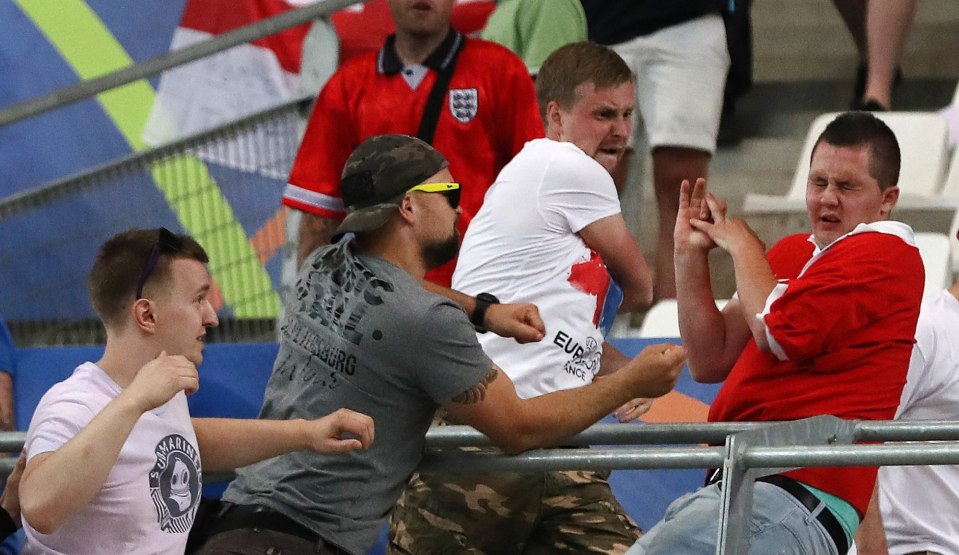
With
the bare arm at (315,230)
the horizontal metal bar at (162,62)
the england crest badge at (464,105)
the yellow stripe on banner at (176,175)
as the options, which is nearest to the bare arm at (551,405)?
the england crest badge at (464,105)

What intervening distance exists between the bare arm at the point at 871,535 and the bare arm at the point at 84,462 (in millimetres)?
1728

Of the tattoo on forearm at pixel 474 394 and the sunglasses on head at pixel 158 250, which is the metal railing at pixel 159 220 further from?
the tattoo on forearm at pixel 474 394

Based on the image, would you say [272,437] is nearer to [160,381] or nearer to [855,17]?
[160,381]

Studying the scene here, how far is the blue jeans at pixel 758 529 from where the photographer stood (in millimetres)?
Answer: 3262

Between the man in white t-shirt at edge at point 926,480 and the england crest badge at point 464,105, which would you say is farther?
the england crest badge at point 464,105

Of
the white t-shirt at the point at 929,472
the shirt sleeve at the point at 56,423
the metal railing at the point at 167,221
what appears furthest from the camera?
the metal railing at the point at 167,221

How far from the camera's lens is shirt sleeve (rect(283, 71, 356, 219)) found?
5582mm

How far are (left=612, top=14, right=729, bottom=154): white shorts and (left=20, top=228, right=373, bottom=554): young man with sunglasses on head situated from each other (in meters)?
3.03

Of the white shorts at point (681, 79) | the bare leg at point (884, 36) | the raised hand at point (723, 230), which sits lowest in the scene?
the raised hand at point (723, 230)

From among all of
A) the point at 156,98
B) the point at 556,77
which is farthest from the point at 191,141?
the point at 556,77

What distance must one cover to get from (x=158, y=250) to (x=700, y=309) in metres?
1.24

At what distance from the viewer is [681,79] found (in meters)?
6.19

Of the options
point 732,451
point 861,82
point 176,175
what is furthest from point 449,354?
point 861,82

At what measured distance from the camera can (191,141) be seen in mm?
6641
